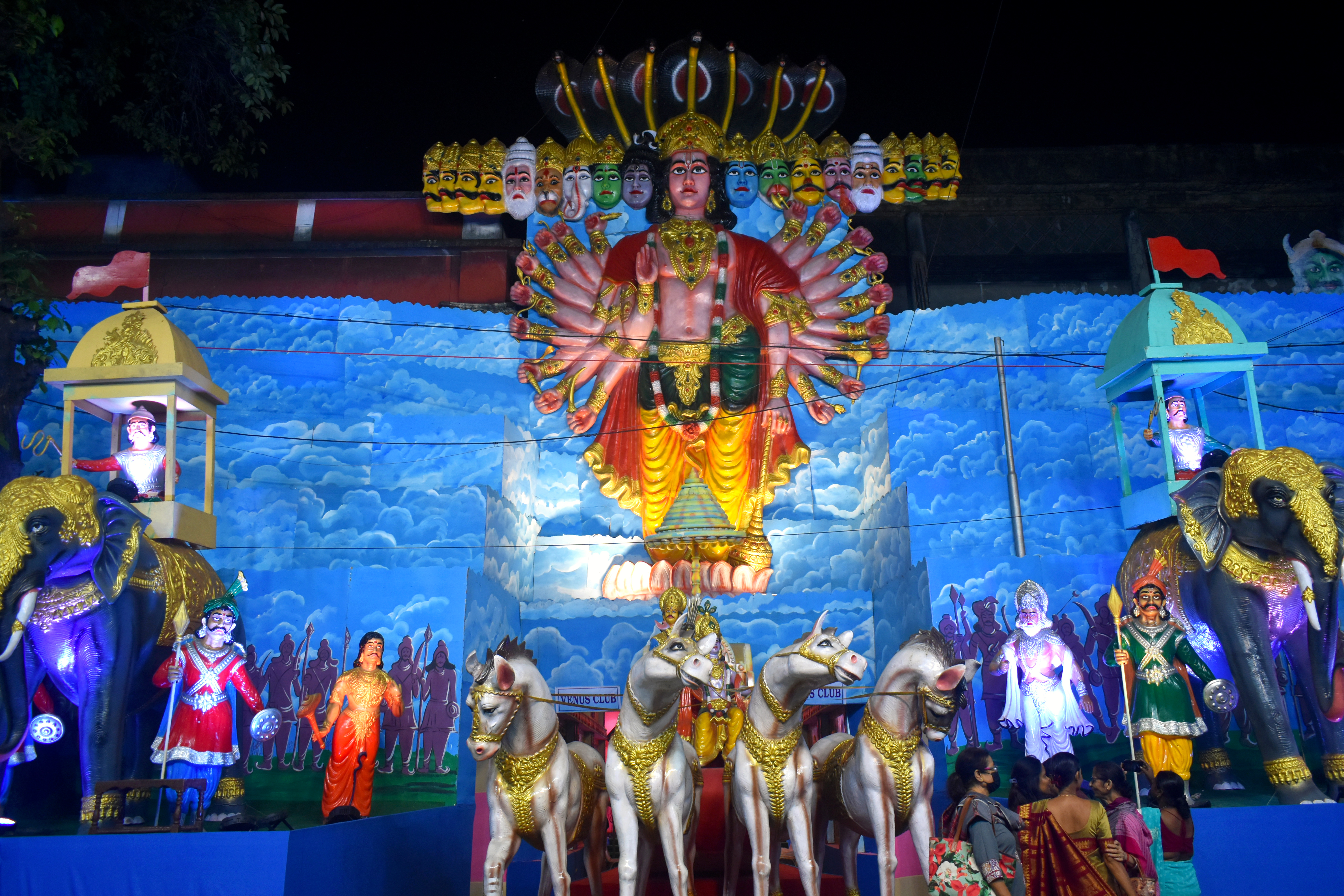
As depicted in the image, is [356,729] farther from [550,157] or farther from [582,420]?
[550,157]

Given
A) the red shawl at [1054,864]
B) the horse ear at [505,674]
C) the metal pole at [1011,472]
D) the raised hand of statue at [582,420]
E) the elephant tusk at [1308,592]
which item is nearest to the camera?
the red shawl at [1054,864]

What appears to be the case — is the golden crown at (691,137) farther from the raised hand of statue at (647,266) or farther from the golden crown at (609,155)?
the raised hand of statue at (647,266)

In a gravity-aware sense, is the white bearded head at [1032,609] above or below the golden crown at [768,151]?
below

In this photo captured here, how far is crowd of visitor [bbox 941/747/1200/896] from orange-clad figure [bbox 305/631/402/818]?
13.4 ft

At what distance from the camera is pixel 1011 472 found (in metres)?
8.92

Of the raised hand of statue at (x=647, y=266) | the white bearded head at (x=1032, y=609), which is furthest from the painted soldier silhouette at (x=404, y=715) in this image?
the white bearded head at (x=1032, y=609)

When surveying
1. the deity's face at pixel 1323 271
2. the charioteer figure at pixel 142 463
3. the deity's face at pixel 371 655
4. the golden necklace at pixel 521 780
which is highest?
the deity's face at pixel 1323 271

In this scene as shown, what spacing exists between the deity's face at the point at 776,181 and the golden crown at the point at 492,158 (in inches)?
95.8

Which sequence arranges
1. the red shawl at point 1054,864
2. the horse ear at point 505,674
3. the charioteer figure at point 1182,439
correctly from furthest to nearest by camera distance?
the charioteer figure at point 1182,439
the horse ear at point 505,674
the red shawl at point 1054,864

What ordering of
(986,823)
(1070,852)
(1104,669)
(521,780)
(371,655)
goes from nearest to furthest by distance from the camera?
(1070,852)
(986,823)
(521,780)
(371,655)
(1104,669)

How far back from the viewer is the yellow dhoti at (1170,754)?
270 inches

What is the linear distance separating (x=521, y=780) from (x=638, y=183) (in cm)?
658

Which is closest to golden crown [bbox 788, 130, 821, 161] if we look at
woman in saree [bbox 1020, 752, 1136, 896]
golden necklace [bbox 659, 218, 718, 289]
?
golden necklace [bbox 659, 218, 718, 289]

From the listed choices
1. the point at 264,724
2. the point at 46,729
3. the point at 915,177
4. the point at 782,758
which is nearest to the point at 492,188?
the point at 915,177
